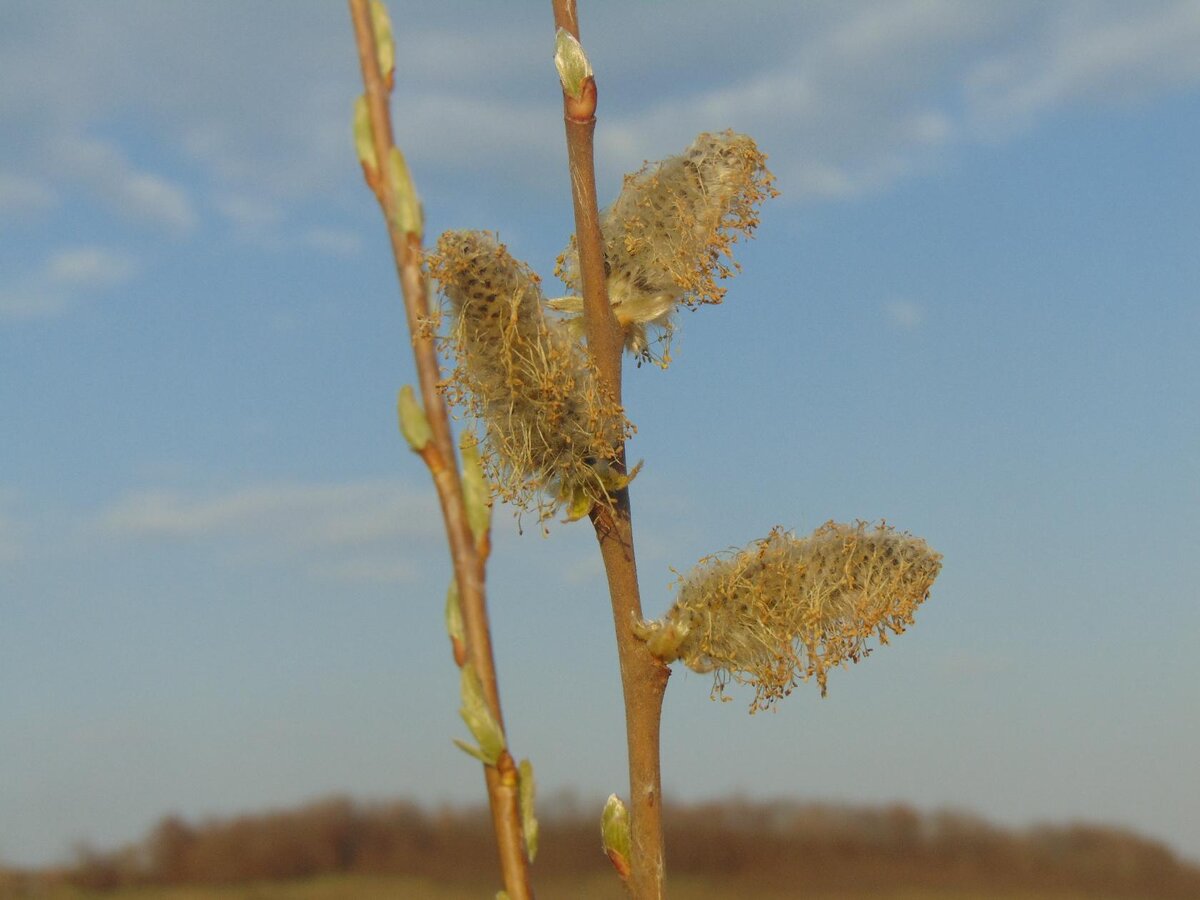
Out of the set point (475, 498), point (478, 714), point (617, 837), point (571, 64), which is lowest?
point (617, 837)

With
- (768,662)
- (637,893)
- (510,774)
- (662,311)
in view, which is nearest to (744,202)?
(662,311)

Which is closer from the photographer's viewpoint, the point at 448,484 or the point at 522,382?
the point at 448,484

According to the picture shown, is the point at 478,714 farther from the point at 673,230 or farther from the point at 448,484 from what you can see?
the point at 673,230

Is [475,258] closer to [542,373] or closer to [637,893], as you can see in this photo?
[542,373]

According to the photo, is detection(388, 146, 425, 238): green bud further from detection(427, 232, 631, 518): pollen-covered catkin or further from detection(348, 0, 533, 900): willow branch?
detection(427, 232, 631, 518): pollen-covered catkin

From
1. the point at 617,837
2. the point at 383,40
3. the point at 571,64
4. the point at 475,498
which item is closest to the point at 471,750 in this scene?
the point at 475,498

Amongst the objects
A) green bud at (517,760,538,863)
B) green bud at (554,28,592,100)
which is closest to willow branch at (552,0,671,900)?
green bud at (554,28,592,100)
